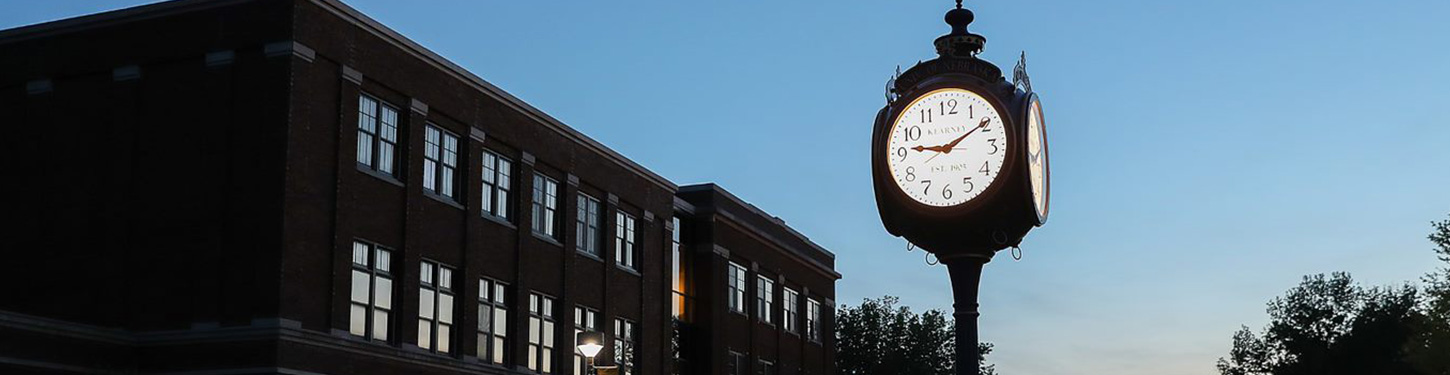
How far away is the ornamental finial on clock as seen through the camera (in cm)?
889

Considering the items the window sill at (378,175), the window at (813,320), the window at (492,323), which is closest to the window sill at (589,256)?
the window at (492,323)

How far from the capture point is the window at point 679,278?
5222 cm

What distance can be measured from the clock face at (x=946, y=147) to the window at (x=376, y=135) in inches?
1050

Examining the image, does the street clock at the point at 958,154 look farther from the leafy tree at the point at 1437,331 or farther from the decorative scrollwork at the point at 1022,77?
the leafy tree at the point at 1437,331

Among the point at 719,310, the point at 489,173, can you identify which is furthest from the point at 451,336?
the point at 719,310

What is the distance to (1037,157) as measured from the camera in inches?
364

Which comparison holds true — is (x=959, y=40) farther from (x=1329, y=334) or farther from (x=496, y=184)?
(x=1329, y=334)

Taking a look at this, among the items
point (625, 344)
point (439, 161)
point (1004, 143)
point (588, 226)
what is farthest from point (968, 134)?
point (625, 344)

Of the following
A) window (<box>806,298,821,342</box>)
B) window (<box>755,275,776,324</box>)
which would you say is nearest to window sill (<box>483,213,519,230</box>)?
window (<box>755,275,776,324</box>)

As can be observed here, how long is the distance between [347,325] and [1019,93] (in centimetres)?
2639

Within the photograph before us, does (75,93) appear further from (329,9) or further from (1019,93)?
(1019,93)

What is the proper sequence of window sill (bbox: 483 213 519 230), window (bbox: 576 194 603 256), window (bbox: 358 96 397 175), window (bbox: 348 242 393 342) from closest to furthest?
window (bbox: 348 242 393 342) → window (bbox: 358 96 397 175) → window sill (bbox: 483 213 519 230) → window (bbox: 576 194 603 256)

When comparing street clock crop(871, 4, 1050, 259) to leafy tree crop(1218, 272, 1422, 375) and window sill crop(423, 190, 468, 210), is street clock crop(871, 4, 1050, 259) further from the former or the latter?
leafy tree crop(1218, 272, 1422, 375)

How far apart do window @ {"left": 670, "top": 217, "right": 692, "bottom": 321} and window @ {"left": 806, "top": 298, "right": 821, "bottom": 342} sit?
440 inches
